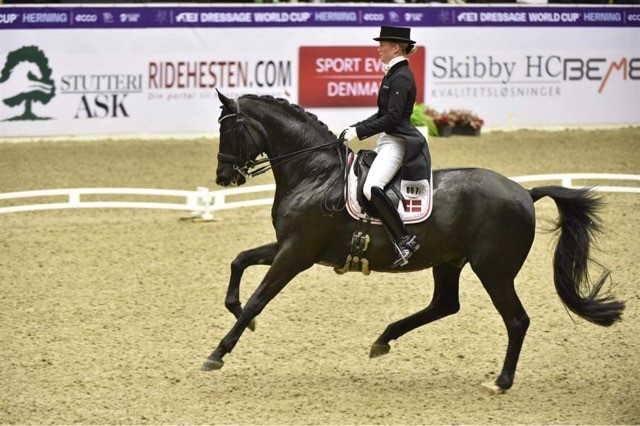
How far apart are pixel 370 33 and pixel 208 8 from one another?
2.83 metres

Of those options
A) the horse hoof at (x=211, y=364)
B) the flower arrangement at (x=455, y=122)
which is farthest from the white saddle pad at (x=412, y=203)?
the flower arrangement at (x=455, y=122)

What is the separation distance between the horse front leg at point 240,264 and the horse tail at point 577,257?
1.98 m

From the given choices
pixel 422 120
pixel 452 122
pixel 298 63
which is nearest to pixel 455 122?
pixel 452 122

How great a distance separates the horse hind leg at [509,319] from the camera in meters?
7.75

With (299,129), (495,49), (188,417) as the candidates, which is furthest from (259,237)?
(495,49)

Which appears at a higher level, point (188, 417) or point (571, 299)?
point (571, 299)

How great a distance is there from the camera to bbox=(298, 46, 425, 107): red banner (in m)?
18.6

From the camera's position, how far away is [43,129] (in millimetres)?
17391

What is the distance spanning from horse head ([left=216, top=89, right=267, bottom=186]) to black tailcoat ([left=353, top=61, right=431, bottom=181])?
0.81 metres

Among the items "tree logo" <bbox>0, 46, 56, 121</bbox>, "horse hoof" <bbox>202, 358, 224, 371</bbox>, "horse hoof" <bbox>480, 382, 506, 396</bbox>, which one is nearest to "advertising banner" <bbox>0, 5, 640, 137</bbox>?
"tree logo" <bbox>0, 46, 56, 121</bbox>

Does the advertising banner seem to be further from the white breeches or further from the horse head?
the white breeches

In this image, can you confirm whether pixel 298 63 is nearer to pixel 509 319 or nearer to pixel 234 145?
pixel 234 145

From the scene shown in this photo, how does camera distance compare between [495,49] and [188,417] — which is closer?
[188,417]

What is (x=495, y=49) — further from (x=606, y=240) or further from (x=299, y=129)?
(x=299, y=129)
